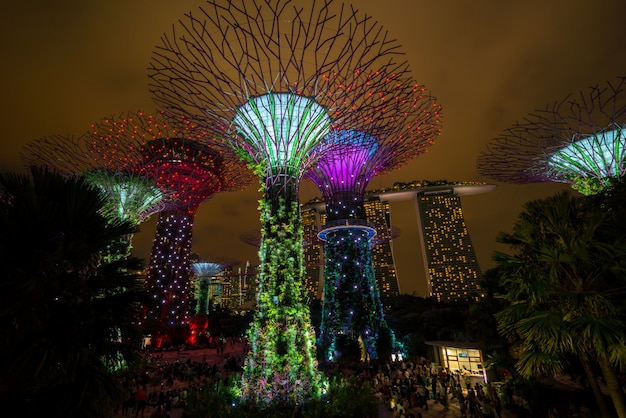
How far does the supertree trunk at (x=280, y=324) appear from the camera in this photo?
34.5 ft

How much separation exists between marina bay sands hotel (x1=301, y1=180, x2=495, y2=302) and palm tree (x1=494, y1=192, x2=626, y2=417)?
3636 inches

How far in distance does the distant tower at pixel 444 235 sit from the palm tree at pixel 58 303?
355 feet

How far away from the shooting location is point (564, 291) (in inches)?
297

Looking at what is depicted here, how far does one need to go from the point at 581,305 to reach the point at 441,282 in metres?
110

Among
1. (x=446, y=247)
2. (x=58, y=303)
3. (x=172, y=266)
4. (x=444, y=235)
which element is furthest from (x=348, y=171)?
(x=444, y=235)

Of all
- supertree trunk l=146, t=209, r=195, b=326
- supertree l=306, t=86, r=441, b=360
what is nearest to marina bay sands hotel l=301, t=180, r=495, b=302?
supertree trunk l=146, t=209, r=195, b=326

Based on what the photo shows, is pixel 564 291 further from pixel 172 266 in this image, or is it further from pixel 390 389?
pixel 172 266

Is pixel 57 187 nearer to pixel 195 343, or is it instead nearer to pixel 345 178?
pixel 345 178

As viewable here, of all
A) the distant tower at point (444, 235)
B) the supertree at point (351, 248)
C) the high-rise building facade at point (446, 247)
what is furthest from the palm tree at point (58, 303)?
the high-rise building facade at point (446, 247)

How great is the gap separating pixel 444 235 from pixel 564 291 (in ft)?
374

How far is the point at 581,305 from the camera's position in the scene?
7332mm

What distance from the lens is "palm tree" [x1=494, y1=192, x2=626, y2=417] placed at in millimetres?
7070

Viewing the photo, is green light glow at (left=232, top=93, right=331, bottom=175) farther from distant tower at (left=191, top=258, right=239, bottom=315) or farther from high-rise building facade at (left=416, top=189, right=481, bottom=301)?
high-rise building facade at (left=416, top=189, right=481, bottom=301)

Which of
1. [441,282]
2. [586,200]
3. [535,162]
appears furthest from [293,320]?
[441,282]
